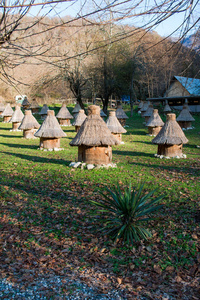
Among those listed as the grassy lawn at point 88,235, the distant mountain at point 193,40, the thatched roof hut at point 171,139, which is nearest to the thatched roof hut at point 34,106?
the thatched roof hut at point 171,139

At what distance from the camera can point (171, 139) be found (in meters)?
12.5

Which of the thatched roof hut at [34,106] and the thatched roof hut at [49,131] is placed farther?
the thatched roof hut at [34,106]

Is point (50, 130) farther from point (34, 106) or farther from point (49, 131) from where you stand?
point (34, 106)

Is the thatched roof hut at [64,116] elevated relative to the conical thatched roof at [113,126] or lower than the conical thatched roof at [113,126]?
elevated

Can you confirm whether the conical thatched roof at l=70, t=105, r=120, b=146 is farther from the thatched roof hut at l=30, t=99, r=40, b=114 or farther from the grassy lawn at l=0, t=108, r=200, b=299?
the thatched roof hut at l=30, t=99, r=40, b=114

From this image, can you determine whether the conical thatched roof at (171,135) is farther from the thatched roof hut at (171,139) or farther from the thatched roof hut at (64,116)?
the thatched roof hut at (64,116)

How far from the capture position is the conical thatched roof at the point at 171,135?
1247 cm

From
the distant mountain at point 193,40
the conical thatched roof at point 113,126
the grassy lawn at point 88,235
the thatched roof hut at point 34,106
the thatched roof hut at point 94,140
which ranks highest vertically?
the thatched roof hut at point 34,106

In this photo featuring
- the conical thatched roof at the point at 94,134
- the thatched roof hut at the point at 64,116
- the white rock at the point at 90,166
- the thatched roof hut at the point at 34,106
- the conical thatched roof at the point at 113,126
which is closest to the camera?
the conical thatched roof at the point at 94,134

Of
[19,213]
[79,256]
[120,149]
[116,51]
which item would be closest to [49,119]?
[120,149]

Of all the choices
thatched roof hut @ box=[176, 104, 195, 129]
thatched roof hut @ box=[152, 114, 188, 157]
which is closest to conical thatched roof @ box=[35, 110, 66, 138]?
thatched roof hut @ box=[152, 114, 188, 157]

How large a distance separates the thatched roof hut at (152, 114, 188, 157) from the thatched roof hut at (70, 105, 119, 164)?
3495 mm

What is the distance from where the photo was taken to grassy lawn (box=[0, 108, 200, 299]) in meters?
3.90

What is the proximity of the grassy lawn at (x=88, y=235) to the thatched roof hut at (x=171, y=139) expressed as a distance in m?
3.36
